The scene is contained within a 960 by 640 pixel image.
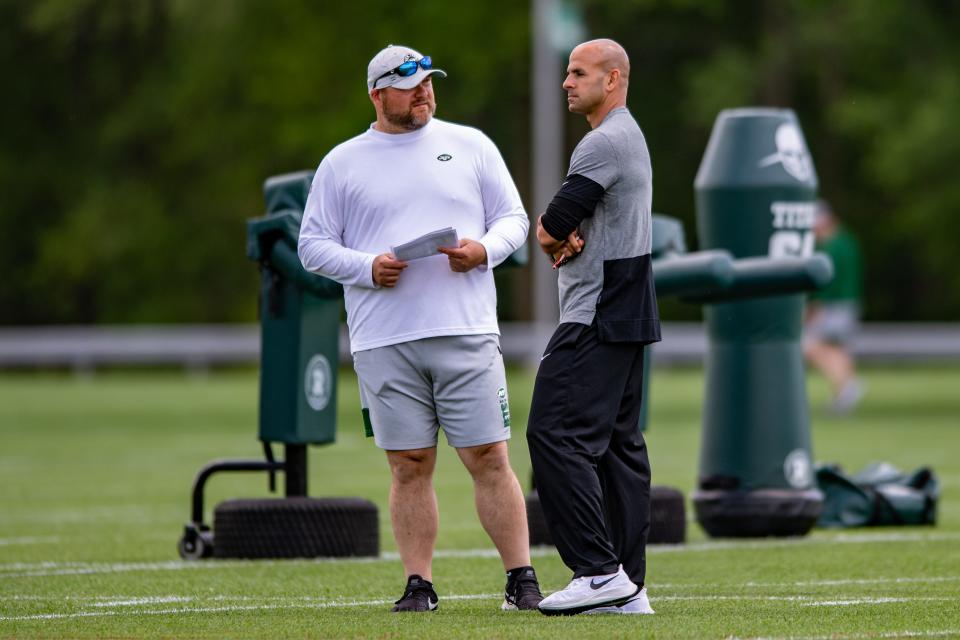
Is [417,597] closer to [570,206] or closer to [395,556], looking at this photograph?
[570,206]

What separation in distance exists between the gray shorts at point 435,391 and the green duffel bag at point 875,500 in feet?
12.9

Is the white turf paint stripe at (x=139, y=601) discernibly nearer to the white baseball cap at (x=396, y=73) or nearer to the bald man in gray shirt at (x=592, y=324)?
the bald man in gray shirt at (x=592, y=324)

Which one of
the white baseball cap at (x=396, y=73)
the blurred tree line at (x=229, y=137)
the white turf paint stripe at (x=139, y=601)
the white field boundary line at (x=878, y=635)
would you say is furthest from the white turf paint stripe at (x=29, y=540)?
the blurred tree line at (x=229, y=137)

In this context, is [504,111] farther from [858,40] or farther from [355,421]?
[355,421]

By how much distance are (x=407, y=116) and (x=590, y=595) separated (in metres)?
1.76

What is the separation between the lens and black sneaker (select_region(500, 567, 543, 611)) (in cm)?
690

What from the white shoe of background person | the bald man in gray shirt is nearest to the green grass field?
the bald man in gray shirt

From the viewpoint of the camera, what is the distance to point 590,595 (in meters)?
6.59

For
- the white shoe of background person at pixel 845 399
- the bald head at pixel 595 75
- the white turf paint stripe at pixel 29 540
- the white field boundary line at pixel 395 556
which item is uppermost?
the bald head at pixel 595 75

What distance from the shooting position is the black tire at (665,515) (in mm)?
9439

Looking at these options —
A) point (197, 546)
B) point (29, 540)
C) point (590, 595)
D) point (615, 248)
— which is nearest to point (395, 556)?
point (197, 546)

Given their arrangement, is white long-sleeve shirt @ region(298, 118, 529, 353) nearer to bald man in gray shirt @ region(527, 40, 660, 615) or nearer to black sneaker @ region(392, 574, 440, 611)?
bald man in gray shirt @ region(527, 40, 660, 615)

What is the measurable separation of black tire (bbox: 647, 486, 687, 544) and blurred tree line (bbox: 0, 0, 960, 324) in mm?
22999

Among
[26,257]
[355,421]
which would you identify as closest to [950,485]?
[355,421]
